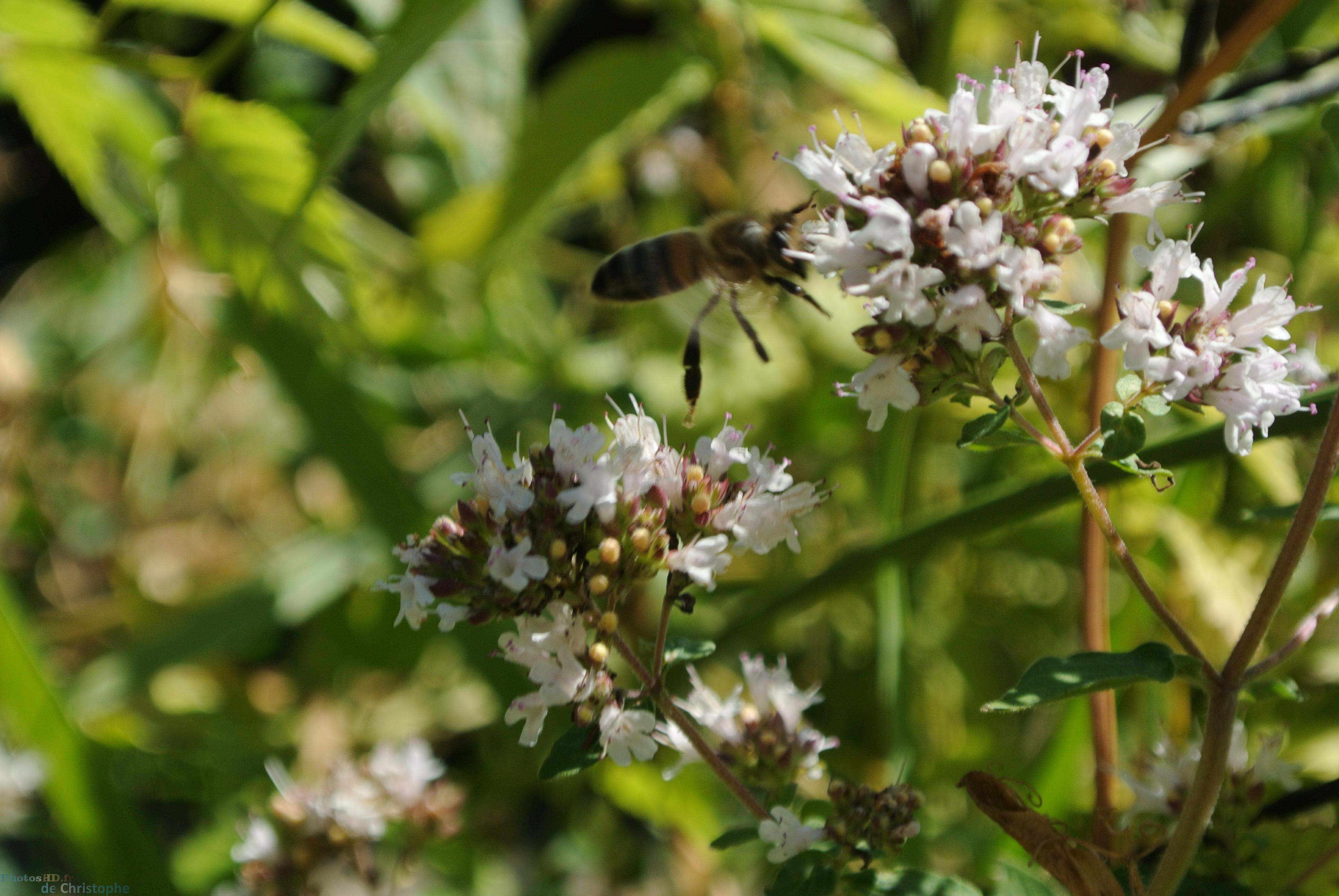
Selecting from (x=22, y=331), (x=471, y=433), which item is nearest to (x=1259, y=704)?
(x=471, y=433)

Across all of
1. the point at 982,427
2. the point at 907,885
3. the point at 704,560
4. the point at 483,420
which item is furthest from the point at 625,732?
the point at 483,420

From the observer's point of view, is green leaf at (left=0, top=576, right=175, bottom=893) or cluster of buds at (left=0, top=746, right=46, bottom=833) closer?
green leaf at (left=0, top=576, right=175, bottom=893)

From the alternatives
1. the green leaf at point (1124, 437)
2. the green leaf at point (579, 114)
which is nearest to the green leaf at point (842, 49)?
the green leaf at point (579, 114)

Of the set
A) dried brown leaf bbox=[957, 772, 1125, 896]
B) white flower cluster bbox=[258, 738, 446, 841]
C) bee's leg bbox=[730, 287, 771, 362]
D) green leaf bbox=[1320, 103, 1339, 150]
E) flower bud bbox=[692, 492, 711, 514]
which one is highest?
green leaf bbox=[1320, 103, 1339, 150]

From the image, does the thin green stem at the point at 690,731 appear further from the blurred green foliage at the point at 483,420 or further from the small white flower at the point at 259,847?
the small white flower at the point at 259,847

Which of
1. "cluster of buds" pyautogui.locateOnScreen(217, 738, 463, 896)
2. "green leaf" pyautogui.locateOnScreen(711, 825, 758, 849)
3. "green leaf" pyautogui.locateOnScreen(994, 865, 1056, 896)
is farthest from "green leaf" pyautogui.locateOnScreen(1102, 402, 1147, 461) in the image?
"cluster of buds" pyautogui.locateOnScreen(217, 738, 463, 896)

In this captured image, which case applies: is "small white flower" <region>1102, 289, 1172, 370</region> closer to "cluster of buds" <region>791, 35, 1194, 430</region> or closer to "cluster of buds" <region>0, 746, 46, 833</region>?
"cluster of buds" <region>791, 35, 1194, 430</region>
